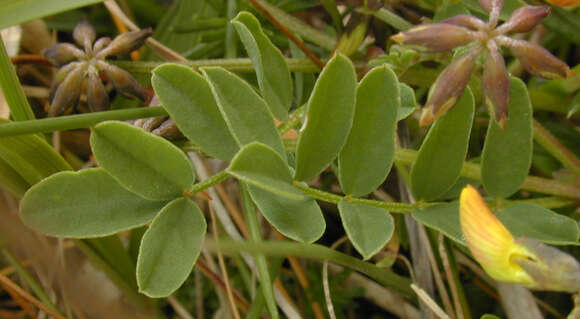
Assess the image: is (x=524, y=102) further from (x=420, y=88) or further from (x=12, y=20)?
(x=12, y=20)

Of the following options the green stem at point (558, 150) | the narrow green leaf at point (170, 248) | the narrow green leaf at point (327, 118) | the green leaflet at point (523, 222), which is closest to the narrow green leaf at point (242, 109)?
the narrow green leaf at point (327, 118)

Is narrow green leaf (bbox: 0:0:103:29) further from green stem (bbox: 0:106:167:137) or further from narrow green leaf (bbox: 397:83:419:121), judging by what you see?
narrow green leaf (bbox: 397:83:419:121)

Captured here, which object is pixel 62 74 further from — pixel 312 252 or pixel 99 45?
pixel 312 252

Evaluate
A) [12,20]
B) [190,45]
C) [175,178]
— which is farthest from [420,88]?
[12,20]

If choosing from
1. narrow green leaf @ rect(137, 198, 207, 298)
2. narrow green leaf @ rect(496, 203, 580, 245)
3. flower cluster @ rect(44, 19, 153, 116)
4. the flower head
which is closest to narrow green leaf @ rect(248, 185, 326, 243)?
narrow green leaf @ rect(137, 198, 207, 298)

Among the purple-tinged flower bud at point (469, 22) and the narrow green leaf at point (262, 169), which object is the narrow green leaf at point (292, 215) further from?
the purple-tinged flower bud at point (469, 22)

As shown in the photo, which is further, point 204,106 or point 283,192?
point 204,106
